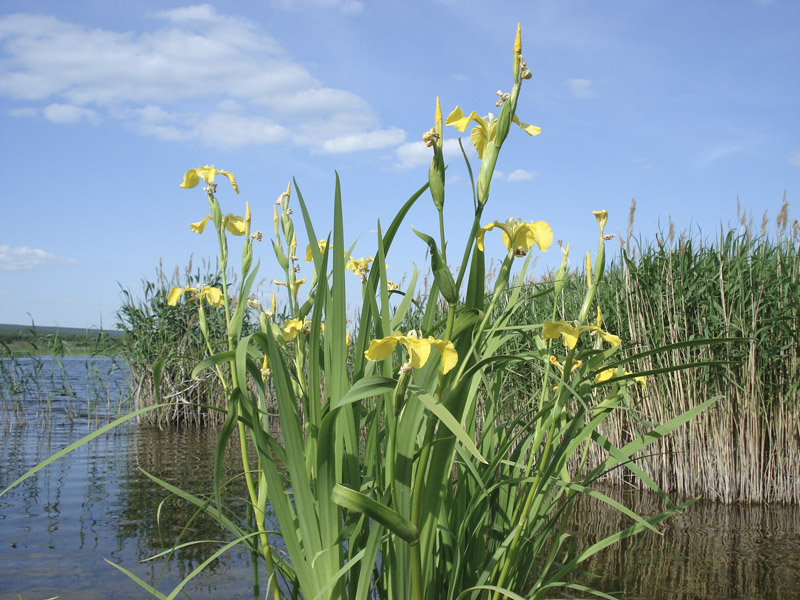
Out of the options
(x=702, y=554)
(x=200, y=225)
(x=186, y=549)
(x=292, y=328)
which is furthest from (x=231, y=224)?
(x=702, y=554)

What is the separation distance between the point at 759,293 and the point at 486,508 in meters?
3.76

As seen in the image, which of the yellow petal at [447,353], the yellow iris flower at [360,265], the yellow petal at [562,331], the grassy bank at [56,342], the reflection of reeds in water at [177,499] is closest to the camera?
the yellow petal at [447,353]

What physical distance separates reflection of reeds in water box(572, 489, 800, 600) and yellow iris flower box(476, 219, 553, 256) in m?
2.36

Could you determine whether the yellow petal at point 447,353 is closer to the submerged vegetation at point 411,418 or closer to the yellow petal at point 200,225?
the submerged vegetation at point 411,418

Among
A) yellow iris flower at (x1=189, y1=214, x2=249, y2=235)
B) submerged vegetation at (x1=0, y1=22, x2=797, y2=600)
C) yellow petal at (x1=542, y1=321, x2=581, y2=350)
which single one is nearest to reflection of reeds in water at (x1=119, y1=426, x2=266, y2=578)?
submerged vegetation at (x1=0, y1=22, x2=797, y2=600)

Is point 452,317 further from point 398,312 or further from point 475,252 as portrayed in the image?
point 398,312

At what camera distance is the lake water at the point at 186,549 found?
2.97m

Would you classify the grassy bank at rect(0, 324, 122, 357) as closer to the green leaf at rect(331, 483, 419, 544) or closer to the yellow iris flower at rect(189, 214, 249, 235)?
the yellow iris flower at rect(189, 214, 249, 235)

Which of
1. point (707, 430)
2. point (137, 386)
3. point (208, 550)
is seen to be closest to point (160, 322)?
point (137, 386)

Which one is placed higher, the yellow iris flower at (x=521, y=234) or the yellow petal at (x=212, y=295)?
the yellow iris flower at (x=521, y=234)

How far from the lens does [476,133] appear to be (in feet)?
4.11

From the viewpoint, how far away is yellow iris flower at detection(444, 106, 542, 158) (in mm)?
1211

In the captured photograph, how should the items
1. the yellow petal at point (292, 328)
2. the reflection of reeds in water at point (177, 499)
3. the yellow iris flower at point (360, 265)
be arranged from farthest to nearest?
the reflection of reeds in water at point (177, 499), the yellow iris flower at point (360, 265), the yellow petal at point (292, 328)

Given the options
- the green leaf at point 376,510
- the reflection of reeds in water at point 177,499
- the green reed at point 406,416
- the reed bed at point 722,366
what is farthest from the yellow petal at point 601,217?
the reed bed at point 722,366
